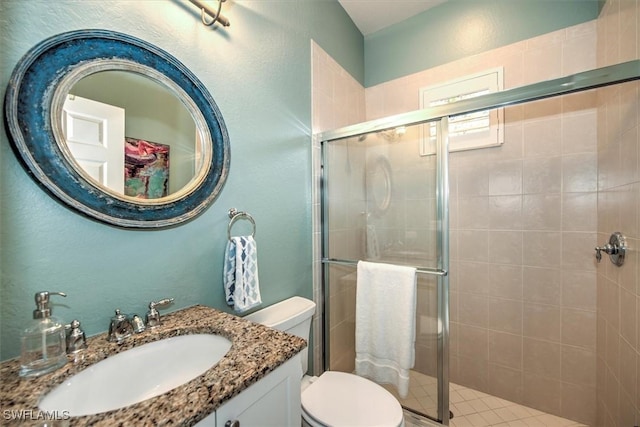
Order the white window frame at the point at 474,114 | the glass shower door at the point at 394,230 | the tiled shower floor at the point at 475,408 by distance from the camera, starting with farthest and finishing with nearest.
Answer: the white window frame at the point at 474,114, the tiled shower floor at the point at 475,408, the glass shower door at the point at 394,230

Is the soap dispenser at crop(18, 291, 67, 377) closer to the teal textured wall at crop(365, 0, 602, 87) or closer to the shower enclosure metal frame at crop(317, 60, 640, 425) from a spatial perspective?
the shower enclosure metal frame at crop(317, 60, 640, 425)

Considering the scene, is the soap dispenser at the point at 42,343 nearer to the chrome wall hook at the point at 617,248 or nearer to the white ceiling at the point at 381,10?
the chrome wall hook at the point at 617,248

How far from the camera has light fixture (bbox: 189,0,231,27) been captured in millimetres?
996

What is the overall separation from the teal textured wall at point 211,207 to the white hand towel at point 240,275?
6 centimetres

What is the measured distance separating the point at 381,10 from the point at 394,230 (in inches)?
68.1

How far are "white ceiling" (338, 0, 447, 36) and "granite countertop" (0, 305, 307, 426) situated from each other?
2266 mm

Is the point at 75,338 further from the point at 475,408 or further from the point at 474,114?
the point at 474,114

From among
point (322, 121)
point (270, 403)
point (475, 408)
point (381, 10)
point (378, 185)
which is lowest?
point (475, 408)

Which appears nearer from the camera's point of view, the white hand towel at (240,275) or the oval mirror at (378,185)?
the white hand towel at (240,275)

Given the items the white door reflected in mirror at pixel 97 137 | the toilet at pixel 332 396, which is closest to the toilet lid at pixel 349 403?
the toilet at pixel 332 396

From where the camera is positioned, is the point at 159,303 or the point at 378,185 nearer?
the point at 159,303

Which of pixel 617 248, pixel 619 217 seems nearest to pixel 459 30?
pixel 619 217

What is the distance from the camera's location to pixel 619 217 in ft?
3.97

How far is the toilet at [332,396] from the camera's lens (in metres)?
1.03
